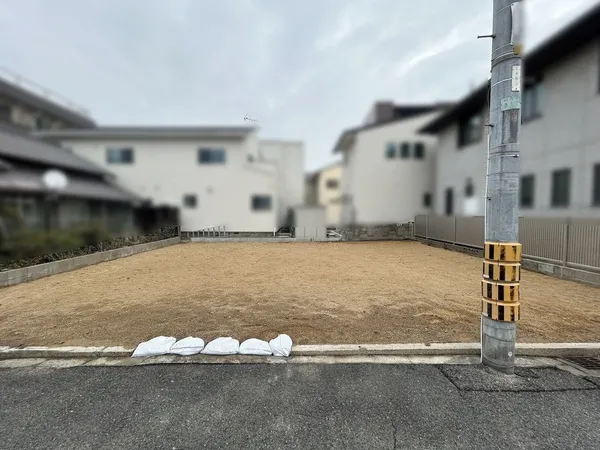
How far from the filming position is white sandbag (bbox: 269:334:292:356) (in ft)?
9.02

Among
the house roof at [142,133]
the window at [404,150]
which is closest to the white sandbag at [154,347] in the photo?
the window at [404,150]

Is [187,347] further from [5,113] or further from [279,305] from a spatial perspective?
[5,113]

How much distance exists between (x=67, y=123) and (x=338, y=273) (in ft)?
50.7

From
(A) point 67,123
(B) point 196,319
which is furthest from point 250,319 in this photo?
(A) point 67,123

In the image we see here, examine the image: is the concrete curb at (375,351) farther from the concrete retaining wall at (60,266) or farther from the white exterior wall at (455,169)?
the white exterior wall at (455,169)

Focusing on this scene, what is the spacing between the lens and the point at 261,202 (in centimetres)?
1435

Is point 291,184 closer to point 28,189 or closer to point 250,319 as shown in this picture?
point 28,189

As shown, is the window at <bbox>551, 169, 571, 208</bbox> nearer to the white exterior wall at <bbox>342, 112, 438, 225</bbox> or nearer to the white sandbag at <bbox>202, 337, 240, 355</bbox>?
the white exterior wall at <bbox>342, 112, 438, 225</bbox>

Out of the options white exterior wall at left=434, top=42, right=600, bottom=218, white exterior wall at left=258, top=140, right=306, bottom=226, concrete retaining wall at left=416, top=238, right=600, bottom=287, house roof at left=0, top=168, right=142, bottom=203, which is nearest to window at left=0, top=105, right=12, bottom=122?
house roof at left=0, top=168, right=142, bottom=203

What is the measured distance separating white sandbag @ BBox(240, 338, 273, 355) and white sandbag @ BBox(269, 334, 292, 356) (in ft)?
0.14

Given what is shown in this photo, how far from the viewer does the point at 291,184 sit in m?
19.0

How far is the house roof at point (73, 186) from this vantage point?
26.7ft

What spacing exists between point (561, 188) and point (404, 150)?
18.7 ft

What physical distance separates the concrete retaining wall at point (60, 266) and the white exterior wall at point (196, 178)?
4090 millimetres
